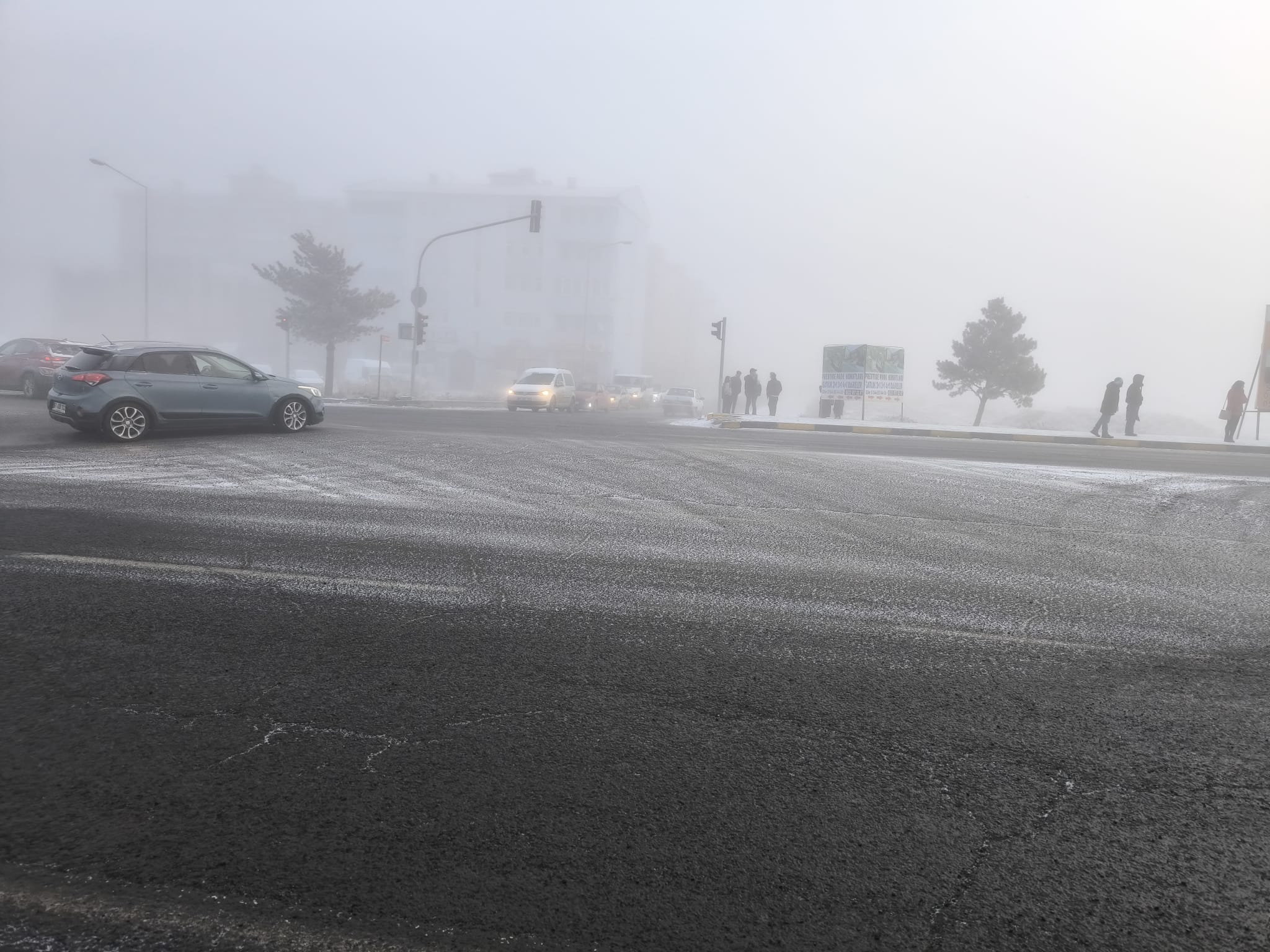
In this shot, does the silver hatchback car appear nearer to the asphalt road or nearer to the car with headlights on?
the asphalt road

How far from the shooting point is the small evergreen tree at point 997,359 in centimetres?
5522

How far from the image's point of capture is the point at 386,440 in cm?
1516

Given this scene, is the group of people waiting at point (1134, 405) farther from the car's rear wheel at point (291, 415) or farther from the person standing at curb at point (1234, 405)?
the car's rear wheel at point (291, 415)

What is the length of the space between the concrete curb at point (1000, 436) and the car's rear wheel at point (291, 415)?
46.9ft

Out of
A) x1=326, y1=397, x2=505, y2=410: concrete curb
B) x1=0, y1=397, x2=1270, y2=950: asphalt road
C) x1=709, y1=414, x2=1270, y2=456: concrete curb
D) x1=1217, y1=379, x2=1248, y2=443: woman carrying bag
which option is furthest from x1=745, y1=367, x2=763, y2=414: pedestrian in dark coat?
x1=0, y1=397, x2=1270, y2=950: asphalt road

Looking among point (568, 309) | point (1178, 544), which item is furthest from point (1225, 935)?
point (568, 309)

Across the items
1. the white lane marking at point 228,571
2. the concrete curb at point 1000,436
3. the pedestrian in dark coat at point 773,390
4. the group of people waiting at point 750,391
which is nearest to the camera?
the white lane marking at point 228,571

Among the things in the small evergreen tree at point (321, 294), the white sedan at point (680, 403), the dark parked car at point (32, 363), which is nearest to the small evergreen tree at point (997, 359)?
the white sedan at point (680, 403)

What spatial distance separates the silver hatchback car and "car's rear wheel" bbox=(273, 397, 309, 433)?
0.01 metres

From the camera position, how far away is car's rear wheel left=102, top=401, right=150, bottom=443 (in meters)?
13.2

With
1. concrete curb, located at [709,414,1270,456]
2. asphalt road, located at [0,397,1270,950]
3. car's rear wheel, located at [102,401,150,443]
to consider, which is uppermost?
concrete curb, located at [709,414,1270,456]

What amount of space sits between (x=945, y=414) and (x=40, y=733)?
8880 cm

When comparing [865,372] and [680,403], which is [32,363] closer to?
[865,372]

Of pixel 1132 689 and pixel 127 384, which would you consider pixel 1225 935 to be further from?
pixel 127 384
